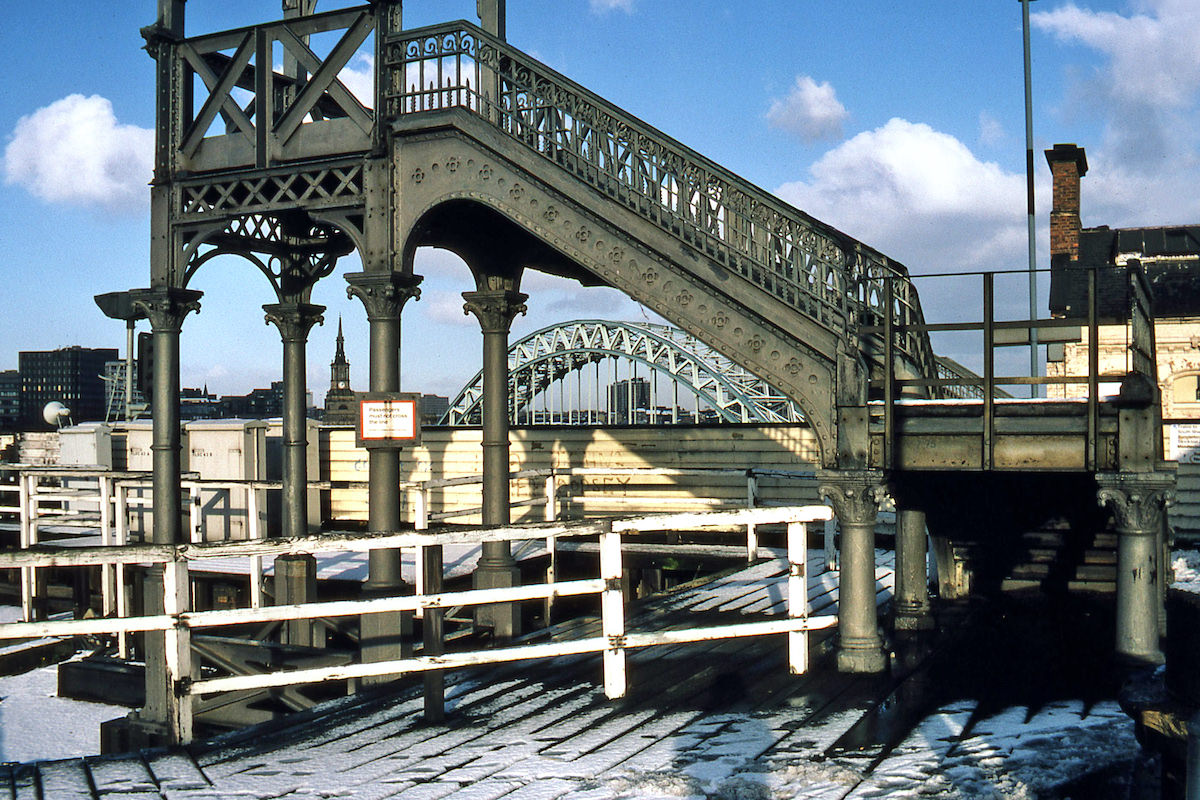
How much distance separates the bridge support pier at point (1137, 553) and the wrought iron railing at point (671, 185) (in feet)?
7.58

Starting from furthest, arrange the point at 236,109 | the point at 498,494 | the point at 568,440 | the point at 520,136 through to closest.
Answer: the point at 568,440
the point at 498,494
the point at 236,109
the point at 520,136

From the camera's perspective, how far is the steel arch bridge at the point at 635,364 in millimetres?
61906

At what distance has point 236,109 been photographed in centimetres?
1147

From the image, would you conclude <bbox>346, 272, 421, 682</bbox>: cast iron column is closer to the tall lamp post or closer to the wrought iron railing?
the wrought iron railing

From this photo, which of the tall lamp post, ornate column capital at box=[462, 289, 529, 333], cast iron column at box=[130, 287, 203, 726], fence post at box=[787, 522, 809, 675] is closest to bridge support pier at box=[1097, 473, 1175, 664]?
fence post at box=[787, 522, 809, 675]

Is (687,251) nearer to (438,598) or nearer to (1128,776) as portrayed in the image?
(438,598)

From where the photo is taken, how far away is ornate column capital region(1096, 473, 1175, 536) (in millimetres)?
7898

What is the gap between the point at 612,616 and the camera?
747 centimetres

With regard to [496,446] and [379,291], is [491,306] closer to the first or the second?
[496,446]

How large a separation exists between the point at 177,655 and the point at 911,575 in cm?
704

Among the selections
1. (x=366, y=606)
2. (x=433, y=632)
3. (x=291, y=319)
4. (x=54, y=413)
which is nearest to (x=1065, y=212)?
(x=291, y=319)

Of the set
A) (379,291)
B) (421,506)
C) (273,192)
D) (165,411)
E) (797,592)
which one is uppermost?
(273,192)

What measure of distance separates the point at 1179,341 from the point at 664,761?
36.4m

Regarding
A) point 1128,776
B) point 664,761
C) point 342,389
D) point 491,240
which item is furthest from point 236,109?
point 342,389
